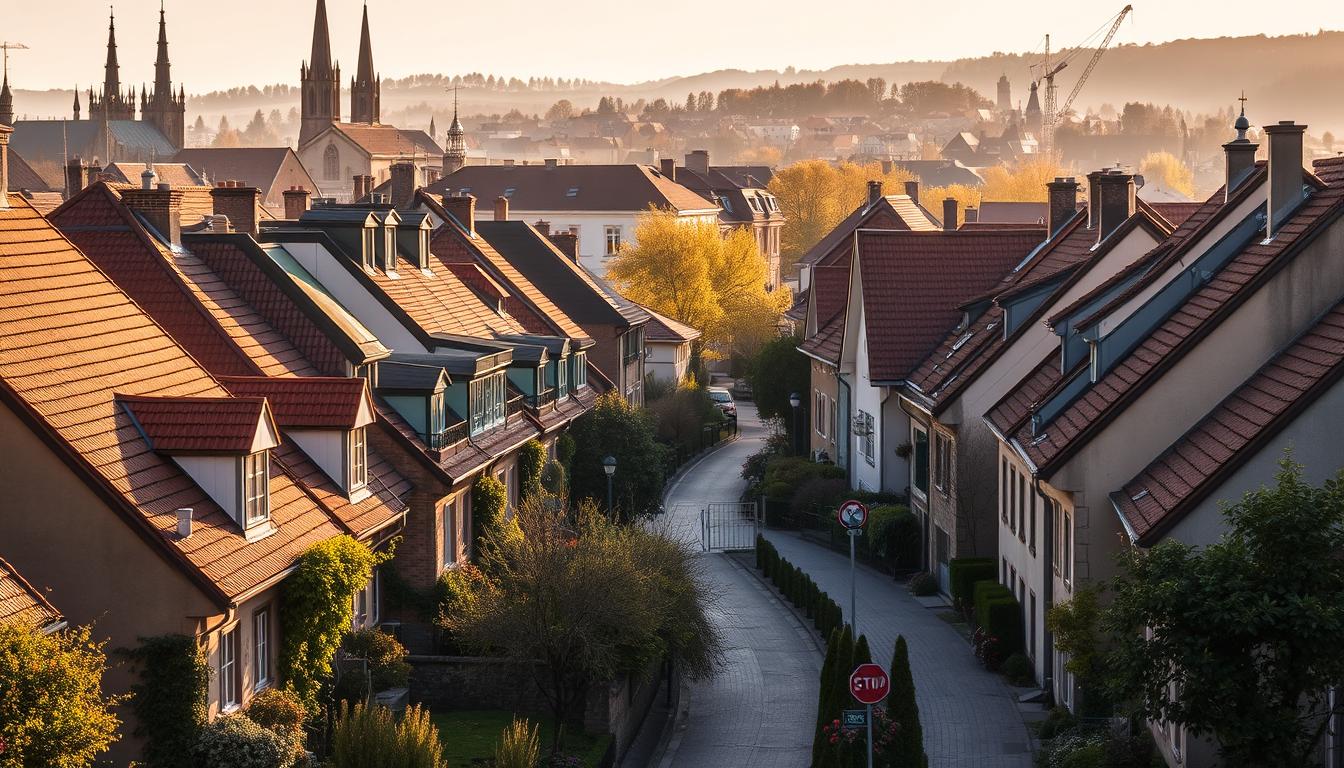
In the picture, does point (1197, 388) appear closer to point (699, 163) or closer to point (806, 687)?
point (806, 687)

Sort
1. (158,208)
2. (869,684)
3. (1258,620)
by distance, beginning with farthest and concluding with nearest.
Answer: (158,208) < (869,684) < (1258,620)

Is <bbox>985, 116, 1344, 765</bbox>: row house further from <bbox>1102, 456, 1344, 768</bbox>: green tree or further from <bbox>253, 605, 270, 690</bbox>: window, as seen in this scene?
<bbox>253, 605, 270, 690</bbox>: window

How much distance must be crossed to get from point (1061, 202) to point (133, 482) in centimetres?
2772

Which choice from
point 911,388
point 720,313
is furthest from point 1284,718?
point 720,313

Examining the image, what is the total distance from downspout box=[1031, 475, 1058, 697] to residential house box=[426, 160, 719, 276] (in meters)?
74.7

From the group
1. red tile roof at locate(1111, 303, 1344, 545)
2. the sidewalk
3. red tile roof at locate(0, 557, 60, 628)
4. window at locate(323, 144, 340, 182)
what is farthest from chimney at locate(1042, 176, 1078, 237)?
window at locate(323, 144, 340, 182)

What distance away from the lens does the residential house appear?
104562 millimetres

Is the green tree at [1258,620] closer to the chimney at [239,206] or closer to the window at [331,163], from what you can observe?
the chimney at [239,206]

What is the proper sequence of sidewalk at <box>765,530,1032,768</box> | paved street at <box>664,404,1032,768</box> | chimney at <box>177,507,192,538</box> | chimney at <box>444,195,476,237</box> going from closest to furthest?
chimney at <box>177,507,192,538</box> < sidewalk at <box>765,530,1032,768</box> < paved street at <box>664,404,1032,768</box> < chimney at <box>444,195,476,237</box>

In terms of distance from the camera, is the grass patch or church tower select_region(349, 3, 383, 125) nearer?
the grass patch

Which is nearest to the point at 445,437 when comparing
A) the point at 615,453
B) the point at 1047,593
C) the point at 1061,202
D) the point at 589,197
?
the point at 1047,593

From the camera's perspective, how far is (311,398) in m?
24.9

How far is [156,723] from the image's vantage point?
A: 18516 millimetres

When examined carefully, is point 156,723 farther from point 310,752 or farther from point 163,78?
point 163,78
